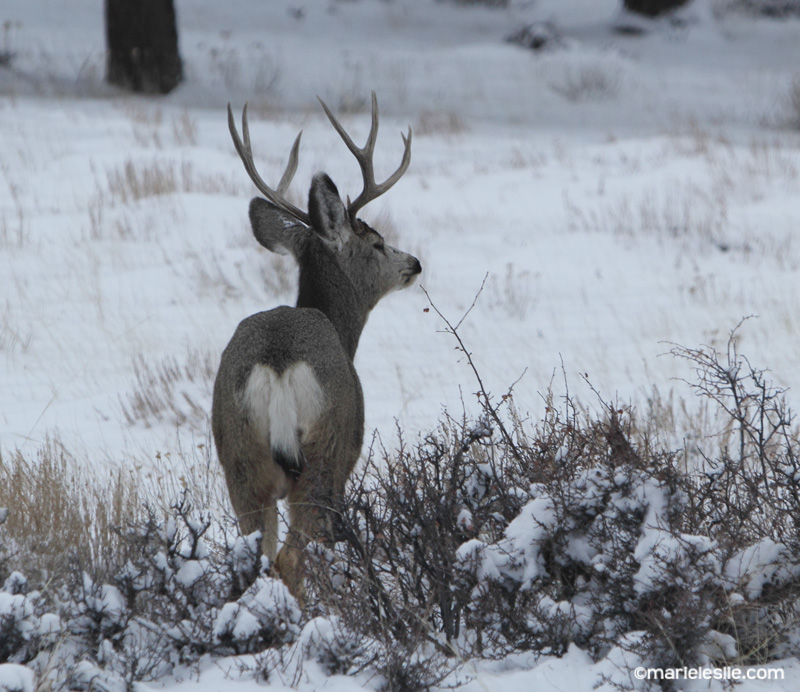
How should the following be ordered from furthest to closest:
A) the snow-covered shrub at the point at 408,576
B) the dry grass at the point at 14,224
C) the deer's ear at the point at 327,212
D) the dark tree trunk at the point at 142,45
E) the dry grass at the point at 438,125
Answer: the dark tree trunk at the point at 142,45 < the dry grass at the point at 438,125 < the dry grass at the point at 14,224 < the deer's ear at the point at 327,212 < the snow-covered shrub at the point at 408,576

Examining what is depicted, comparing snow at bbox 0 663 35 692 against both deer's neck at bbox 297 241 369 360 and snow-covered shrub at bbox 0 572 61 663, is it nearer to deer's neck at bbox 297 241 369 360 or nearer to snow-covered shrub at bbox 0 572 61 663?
snow-covered shrub at bbox 0 572 61 663

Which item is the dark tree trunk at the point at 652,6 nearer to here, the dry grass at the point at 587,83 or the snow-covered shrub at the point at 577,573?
the dry grass at the point at 587,83

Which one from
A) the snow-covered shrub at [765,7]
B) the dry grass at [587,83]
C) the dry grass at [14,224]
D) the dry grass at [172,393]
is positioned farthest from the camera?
the snow-covered shrub at [765,7]

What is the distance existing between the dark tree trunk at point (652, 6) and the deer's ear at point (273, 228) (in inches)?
969

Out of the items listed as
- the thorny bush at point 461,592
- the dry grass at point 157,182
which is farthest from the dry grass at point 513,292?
the thorny bush at point 461,592

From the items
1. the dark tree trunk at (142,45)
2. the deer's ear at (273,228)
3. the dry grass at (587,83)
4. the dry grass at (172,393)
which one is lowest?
the dry grass at (172,393)

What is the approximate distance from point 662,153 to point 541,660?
12.6 meters

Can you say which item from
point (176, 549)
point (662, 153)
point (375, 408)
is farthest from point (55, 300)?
point (662, 153)

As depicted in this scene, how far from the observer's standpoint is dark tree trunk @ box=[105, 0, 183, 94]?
59.1 ft

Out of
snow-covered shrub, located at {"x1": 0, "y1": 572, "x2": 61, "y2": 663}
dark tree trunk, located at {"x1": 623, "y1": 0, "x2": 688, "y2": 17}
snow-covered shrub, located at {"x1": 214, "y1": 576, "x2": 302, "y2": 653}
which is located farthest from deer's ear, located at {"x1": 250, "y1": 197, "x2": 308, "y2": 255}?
dark tree trunk, located at {"x1": 623, "y1": 0, "x2": 688, "y2": 17}

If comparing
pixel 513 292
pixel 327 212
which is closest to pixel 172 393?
pixel 327 212

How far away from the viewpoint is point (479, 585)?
3.45m

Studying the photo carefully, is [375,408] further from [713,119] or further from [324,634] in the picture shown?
[713,119]

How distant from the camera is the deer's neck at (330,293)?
17.2 feet
